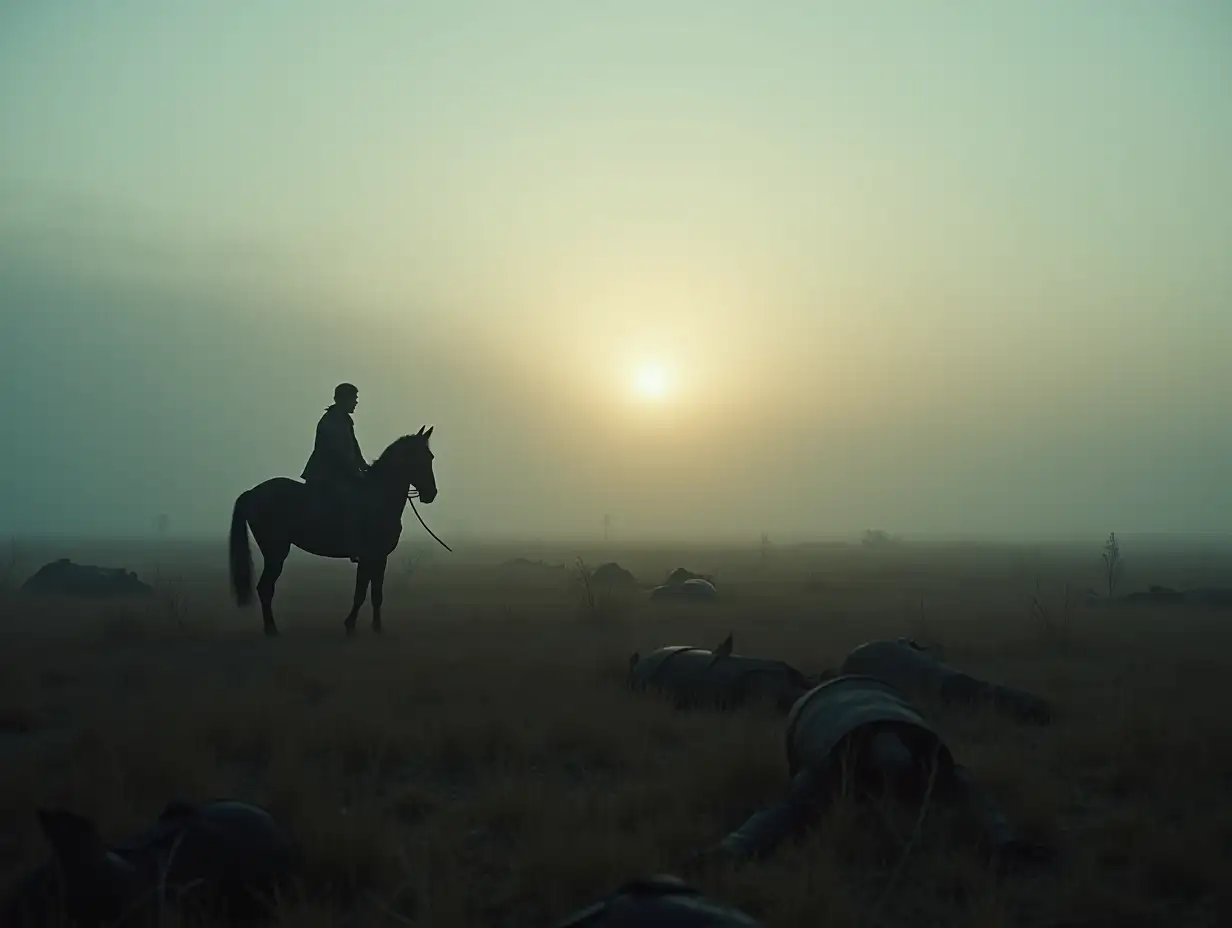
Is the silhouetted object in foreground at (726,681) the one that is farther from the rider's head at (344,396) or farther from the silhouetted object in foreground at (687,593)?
the silhouetted object in foreground at (687,593)

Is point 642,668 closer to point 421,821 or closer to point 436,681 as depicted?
point 436,681

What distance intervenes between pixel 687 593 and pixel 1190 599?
12.8 meters

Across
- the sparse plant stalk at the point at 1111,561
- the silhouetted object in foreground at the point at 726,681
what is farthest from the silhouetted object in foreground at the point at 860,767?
the sparse plant stalk at the point at 1111,561

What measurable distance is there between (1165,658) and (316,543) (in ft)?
42.1

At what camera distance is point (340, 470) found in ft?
46.4

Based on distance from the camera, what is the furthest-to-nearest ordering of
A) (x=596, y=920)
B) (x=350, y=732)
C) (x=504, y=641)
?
1. (x=504, y=641)
2. (x=350, y=732)
3. (x=596, y=920)

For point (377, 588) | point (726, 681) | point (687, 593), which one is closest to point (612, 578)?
point (687, 593)

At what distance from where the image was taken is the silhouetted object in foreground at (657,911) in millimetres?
2793

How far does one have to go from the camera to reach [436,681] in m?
9.78

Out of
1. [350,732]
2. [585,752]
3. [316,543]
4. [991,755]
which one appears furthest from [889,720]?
[316,543]

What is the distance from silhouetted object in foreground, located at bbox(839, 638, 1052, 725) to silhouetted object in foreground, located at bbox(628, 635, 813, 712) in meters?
0.70

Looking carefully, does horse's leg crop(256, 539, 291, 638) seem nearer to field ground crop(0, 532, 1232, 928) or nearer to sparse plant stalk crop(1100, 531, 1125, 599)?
field ground crop(0, 532, 1232, 928)

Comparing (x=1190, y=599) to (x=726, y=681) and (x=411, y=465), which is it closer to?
(x=726, y=681)

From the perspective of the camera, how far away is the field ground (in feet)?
14.2
